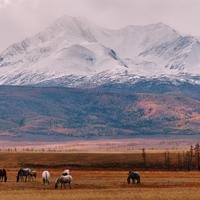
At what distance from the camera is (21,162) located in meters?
190

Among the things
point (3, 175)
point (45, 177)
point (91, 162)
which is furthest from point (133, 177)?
point (91, 162)

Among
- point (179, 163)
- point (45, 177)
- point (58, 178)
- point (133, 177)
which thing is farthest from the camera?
point (179, 163)

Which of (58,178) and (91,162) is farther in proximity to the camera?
(91,162)

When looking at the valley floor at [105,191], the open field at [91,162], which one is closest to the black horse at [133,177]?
the valley floor at [105,191]

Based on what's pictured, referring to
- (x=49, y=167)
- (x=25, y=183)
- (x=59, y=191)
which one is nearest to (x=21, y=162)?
(x=49, y=167)

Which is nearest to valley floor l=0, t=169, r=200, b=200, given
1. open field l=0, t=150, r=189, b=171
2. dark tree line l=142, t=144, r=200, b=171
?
dark tree line l=142, t=144, r=200, b=171

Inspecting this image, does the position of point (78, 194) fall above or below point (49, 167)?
below

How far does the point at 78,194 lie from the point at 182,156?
112586 millimetres

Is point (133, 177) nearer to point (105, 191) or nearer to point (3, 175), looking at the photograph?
point (105, 191)

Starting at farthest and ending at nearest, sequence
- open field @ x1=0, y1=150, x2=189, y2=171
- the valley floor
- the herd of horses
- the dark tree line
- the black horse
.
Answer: open field @ x1=0, y1=150, x2=189, y2=171, the dark tree line, the black horse, the herd of horses, the valley floor

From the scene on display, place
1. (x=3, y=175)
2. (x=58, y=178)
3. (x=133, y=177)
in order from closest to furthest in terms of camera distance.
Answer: (x=58, y=178) → (x=133, y=177) → (x=3, y=175)

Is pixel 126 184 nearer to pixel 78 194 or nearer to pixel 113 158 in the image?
pixel 78 194

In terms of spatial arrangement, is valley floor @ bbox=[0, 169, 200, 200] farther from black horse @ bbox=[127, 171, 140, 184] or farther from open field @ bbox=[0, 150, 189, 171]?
open field @ bbox=[0, 150, 189, 171]

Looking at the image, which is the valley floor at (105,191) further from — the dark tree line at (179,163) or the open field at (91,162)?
the open field at (91,162)
